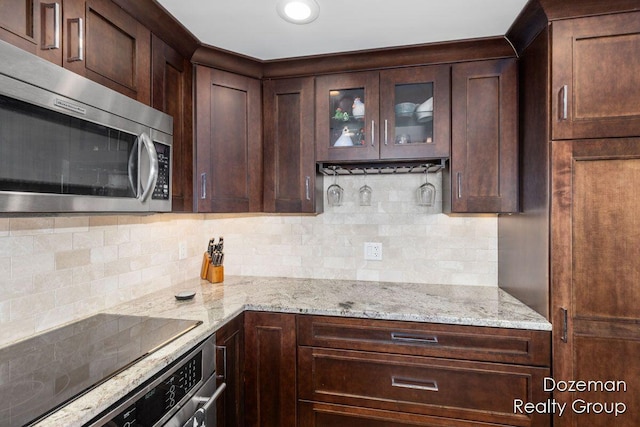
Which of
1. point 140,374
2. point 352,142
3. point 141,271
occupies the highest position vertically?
point 352,142

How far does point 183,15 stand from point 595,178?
192 centimetres

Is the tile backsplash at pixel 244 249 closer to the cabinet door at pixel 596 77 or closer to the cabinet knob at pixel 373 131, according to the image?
the cabinet knob at pixel 373 131

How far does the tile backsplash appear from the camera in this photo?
1337 mm

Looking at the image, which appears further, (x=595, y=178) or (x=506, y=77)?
(x=506, y=77)

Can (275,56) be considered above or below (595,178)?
above

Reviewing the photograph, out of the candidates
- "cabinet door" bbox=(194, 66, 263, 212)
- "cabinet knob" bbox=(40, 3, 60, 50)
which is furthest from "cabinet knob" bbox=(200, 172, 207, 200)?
"cabinet knob" bbox=(40, 3, 60, 50)

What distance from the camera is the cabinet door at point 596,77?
1.36 m

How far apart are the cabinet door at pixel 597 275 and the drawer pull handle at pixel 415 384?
494 mm

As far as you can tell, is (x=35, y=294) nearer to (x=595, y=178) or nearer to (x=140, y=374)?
(x=140, y=374)

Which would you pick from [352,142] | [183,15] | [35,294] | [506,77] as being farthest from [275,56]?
[35,294]

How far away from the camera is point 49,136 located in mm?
944

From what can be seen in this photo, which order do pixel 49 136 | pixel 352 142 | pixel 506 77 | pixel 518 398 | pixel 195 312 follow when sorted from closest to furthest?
pixel 49 136
pixel 518 398
pixel 195 312
pixel 506 77
pixel 352 142

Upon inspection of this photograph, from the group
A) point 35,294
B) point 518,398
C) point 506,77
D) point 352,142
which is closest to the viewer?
point 35,294

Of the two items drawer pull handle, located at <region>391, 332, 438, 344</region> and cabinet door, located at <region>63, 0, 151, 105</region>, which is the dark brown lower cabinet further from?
cabinet door, located at <region>63, 0, 151, 105</region>
